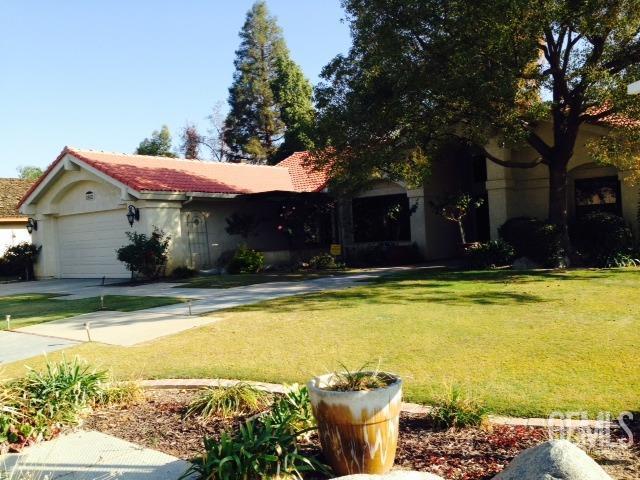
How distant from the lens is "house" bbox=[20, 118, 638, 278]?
1888cm

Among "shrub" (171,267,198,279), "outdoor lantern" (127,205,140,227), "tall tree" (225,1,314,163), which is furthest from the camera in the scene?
"tall tree" (225,1,314,163)

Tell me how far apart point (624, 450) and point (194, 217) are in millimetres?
18232

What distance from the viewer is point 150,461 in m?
4.17

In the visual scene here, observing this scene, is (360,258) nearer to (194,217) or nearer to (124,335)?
(194,217)

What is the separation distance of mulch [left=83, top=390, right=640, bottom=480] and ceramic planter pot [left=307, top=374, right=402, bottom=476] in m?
0.38

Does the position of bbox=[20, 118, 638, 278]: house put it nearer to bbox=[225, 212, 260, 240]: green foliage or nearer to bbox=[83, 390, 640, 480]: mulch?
bbox=[225, 212, 260, 240]: green foliage

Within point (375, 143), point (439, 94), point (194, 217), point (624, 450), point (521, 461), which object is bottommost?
point (624, 450)

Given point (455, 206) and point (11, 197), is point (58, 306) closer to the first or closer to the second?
point (455, 206)

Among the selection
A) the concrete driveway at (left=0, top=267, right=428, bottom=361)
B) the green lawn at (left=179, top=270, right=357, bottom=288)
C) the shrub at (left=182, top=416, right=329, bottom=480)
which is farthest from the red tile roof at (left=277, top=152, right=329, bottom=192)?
the shrub at (left=182, top=416, right=329, bottom=480)

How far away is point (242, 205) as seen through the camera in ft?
74.2

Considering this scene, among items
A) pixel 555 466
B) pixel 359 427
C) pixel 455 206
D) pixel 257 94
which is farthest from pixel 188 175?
pixel 257 94

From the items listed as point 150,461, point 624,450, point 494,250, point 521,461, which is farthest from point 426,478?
point 494,250

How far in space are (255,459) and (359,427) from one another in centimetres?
73

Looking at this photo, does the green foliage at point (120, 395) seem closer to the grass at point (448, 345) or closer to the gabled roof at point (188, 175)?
the grass at point (448, 345)
